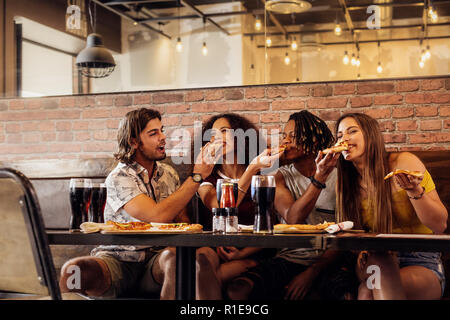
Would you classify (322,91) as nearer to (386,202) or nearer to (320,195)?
(320,195)

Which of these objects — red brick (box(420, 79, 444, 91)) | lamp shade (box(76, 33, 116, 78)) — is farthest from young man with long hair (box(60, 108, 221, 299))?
red brick (box(420, 79, 444, 91))

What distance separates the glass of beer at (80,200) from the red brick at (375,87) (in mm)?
1825

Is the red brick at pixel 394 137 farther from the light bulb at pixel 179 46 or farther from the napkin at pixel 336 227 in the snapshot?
the napkin at pixel 336 227

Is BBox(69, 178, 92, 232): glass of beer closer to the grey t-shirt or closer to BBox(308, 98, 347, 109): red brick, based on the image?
the grey t-shirt

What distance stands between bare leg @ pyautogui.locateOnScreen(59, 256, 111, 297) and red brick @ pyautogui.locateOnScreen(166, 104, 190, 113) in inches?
58.0

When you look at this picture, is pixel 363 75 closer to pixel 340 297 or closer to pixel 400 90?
pixel 400 90

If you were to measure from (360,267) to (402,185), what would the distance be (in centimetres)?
37

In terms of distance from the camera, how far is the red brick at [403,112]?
3323mm

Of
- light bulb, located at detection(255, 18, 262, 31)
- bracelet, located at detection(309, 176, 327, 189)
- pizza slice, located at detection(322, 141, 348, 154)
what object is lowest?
bracelet, located at detection(309, 176, 327, 189)

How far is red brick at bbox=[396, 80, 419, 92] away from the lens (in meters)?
3.33

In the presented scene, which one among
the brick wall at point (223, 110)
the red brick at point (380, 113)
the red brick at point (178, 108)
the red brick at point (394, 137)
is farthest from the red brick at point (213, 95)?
the red brick at point (394, 137)
